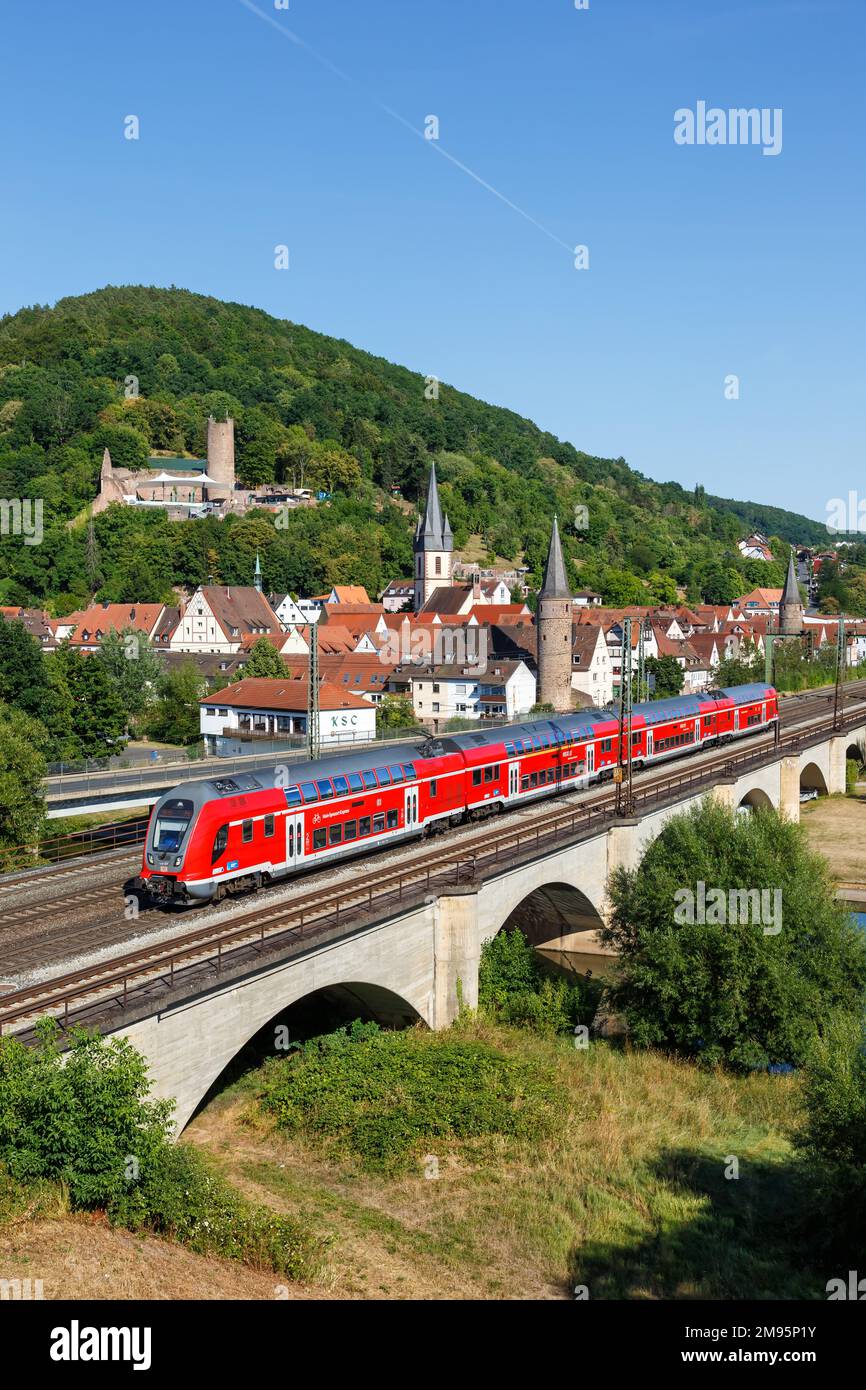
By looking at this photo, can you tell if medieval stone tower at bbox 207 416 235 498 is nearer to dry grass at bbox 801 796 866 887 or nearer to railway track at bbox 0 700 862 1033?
dry grass at bbox 801 796 866 887

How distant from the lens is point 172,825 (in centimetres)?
2723

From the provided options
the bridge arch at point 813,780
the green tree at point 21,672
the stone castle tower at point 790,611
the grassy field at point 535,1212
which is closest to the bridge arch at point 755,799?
the bridge arch at point 813,780

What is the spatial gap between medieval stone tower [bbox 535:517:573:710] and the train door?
207ft

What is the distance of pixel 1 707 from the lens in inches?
1950

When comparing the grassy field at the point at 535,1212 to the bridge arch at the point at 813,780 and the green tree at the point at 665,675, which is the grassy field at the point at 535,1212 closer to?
the bridge arch at the point at 813,780

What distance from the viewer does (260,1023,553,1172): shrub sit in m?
25.2

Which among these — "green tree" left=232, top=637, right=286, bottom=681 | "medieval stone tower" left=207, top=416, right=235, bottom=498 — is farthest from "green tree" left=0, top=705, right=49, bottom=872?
"medieval stone tower" left=207, top=416, right=235, bottom=498

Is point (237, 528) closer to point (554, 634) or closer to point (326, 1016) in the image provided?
point (554, 634)

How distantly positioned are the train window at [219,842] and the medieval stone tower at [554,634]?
218 feet

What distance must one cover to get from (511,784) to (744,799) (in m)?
20.3

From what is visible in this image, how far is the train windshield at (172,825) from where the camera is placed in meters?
27.1

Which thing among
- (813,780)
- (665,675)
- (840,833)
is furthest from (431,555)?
(840,833)
